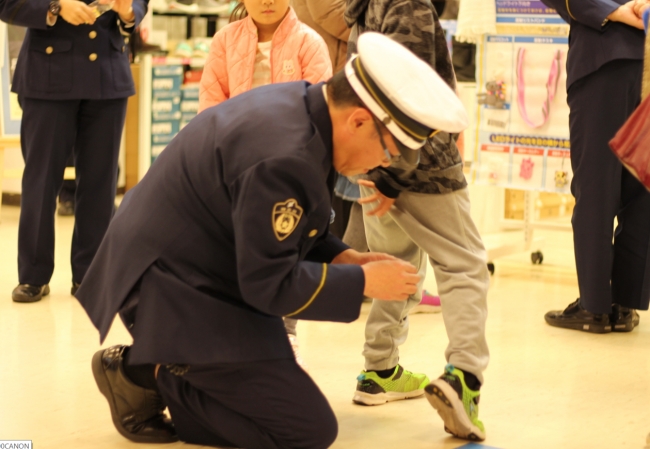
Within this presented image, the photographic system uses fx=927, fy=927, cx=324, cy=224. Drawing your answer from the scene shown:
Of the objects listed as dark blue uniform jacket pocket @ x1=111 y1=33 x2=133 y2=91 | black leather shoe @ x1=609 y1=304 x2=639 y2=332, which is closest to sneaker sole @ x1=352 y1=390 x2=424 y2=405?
black leather shoe @ x1=609 y1=304 x2=639 y2=332

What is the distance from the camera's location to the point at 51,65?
3.41 metres

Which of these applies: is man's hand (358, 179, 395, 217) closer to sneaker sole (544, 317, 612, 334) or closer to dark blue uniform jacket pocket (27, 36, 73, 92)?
sneaker sole (544, 317, 612, 334)

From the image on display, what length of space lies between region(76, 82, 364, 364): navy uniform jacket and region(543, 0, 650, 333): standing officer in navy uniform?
4.64 feet

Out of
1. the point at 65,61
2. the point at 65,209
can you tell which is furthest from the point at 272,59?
the point at 65,209

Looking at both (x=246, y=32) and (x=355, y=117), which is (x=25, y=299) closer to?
(x=246, y=32)

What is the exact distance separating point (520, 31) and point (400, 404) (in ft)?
6.81

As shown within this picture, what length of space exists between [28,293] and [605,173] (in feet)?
6.98

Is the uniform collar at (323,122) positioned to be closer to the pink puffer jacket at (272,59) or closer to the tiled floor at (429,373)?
the tiled floor at (429,373)

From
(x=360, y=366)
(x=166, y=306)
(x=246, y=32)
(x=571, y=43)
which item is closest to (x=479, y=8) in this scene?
(x=571, y=43)

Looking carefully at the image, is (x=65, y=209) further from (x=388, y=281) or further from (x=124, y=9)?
(x=388, y=281)

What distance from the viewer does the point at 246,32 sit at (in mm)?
2896

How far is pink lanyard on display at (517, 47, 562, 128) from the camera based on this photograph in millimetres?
3896

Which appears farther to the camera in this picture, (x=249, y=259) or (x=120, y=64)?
(x=120, y=64)

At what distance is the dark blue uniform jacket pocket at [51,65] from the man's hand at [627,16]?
191cm
